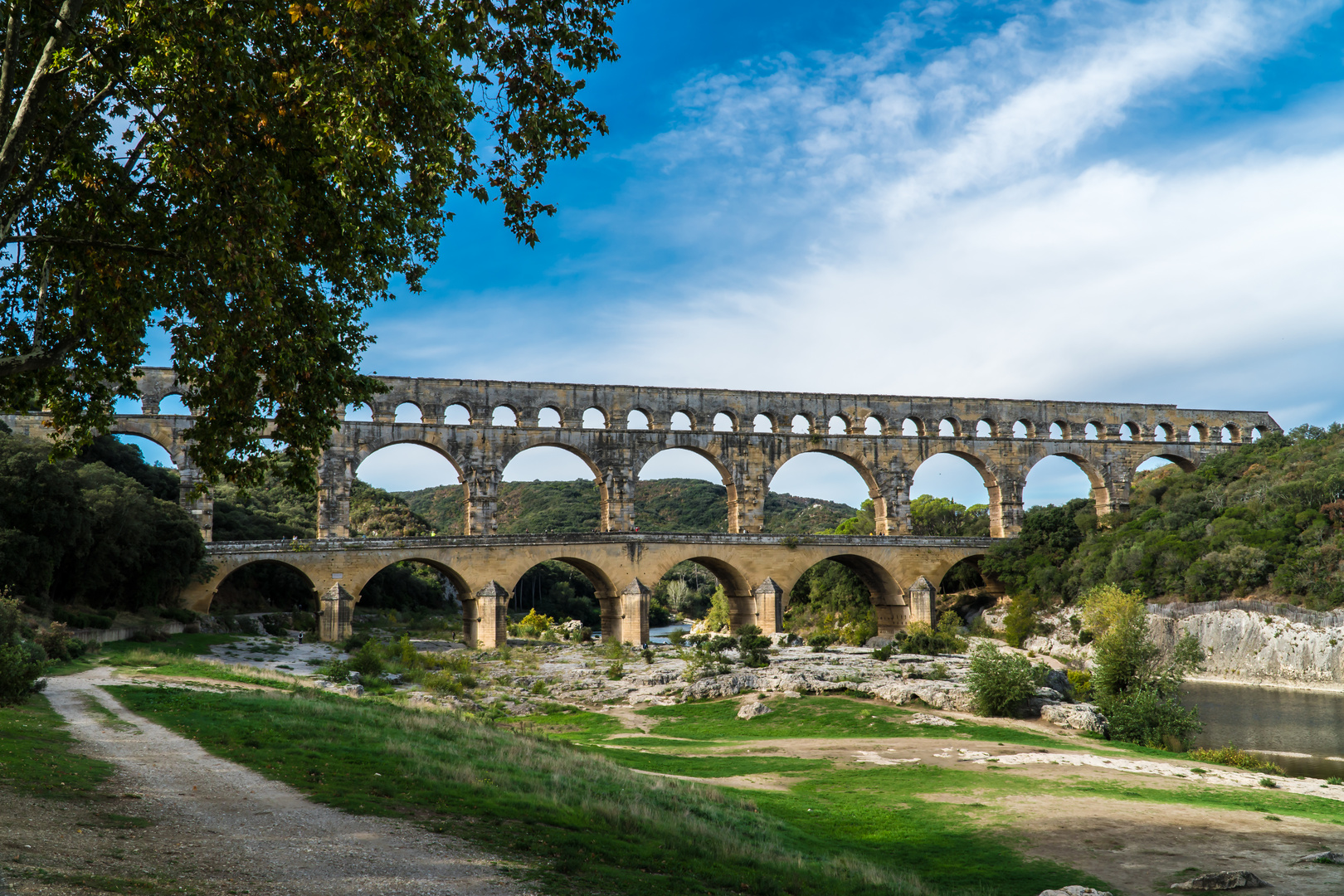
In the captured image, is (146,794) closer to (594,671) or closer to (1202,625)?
(594,671)

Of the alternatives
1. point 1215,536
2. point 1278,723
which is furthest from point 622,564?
point 1215,536

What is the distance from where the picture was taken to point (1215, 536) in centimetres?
3875

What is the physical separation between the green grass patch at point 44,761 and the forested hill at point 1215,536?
3657cm

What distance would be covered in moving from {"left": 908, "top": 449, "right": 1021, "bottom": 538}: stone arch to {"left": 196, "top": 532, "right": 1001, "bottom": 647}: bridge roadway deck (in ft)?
6.62

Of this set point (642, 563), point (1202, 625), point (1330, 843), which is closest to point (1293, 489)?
point (1202, 625)

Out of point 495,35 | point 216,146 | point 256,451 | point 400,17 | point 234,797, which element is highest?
point 495,35

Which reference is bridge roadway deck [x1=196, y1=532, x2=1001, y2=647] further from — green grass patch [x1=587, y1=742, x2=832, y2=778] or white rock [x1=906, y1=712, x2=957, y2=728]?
green grass patch [x1=587, y1=742, x2=832, y2=778]

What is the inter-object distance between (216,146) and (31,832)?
230 inches

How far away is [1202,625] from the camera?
35562 mm

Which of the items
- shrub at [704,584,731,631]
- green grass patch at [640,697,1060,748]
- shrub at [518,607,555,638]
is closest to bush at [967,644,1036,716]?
green grass patch at [640,697,1060,748]

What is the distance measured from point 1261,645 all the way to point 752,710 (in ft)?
71.7

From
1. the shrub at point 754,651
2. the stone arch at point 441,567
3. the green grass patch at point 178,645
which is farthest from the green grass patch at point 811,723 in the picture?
the stone arch at point 441,567

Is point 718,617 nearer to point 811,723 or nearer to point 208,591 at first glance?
point 208,591

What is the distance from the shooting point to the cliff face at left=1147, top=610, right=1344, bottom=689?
31172mm
